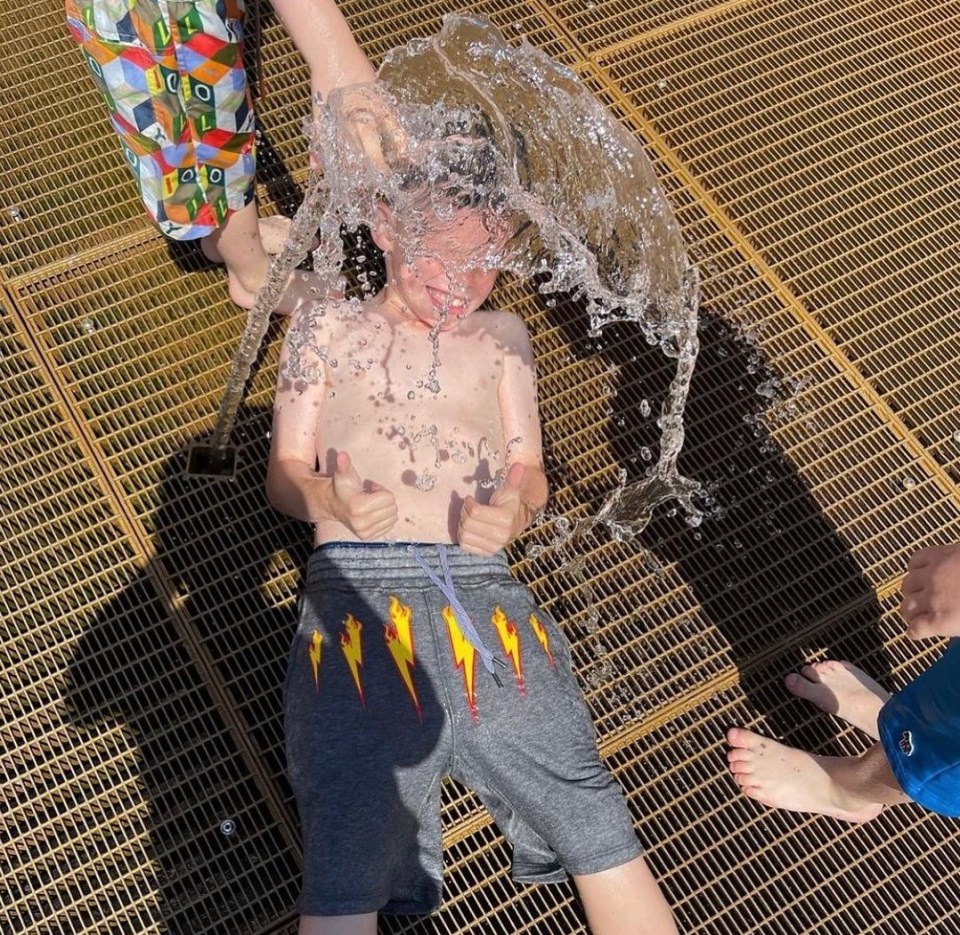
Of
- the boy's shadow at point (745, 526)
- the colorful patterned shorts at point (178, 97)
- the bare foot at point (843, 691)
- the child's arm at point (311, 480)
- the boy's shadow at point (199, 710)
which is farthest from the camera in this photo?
the boy's shadow at point (745, 526)

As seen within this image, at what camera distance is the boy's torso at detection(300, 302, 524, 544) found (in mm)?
2072

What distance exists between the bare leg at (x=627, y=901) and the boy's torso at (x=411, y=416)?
0.72m

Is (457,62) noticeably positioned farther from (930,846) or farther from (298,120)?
(930,846)

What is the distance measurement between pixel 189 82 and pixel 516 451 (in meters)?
0.96

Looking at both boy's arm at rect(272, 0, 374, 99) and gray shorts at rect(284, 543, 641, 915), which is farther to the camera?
boy's arm at rect(272, 0, 374, 99)

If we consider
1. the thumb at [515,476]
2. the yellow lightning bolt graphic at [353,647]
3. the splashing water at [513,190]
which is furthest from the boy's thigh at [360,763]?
the splashing water at [513,190]

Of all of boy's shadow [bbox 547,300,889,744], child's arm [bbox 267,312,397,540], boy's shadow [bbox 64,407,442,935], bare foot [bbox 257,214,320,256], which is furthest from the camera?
bare foot [bbox 257,214,320,256]

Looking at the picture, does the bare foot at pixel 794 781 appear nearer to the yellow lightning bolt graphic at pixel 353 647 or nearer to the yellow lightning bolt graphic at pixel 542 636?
the yellow lightning bolt graphic at pixel 542 636

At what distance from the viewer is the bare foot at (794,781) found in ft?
6.91

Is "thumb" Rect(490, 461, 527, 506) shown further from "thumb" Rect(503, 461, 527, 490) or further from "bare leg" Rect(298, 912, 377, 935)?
"bare leg" Rect(298, 912, 377, 935)

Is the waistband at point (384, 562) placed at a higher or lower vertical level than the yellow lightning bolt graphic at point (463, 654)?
higher

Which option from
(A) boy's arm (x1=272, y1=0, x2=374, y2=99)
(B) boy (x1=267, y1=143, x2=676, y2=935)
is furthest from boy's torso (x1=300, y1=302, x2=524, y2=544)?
(A) boy's arm (x1=272, y1=0, x2=374, y2=99)

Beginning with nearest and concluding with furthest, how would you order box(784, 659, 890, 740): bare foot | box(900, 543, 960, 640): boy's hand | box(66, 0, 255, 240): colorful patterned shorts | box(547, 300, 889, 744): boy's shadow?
box(900, 543, 960, 640): boy's hand → box(66, 0, 255, 240): colorful patterned shorts → box(784, 659, 890, 740): bare foot → box(547, 300, 889, 744): boy's shadow

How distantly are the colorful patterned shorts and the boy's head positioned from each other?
0.33 m
